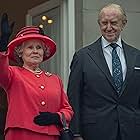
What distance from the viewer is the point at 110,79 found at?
4496 millimetres

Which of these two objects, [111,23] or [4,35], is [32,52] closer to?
[4,35]

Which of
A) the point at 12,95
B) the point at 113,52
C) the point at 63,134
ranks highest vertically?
the point at 113,52

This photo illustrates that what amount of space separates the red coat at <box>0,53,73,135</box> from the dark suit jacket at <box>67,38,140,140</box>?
492 millimetres

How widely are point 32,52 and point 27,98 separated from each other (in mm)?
327

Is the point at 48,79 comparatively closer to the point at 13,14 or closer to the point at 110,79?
the point at 110,79

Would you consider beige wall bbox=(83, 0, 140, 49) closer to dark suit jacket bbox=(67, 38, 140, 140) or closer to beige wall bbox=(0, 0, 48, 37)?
dark suit jacket bbox=(67, 38, 140, 140)

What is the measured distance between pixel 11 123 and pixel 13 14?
4325 mm

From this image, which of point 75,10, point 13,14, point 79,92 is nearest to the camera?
point 79,92

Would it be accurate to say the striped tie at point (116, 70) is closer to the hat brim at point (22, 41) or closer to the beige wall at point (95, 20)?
the hat brim at point (22, 41)

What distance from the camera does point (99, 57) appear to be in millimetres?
4590

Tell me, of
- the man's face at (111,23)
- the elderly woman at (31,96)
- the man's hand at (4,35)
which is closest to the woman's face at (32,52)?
the elderly woman at (31,96)

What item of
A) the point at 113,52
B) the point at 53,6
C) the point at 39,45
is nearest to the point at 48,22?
the point at 53,6

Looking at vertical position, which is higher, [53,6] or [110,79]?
[53,6]

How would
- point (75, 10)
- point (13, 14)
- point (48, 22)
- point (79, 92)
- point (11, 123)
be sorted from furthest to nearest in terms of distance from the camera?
point (13, 14) → point (48, 22) → point (75, 10) → point (79, 92) → point (11, 123)
